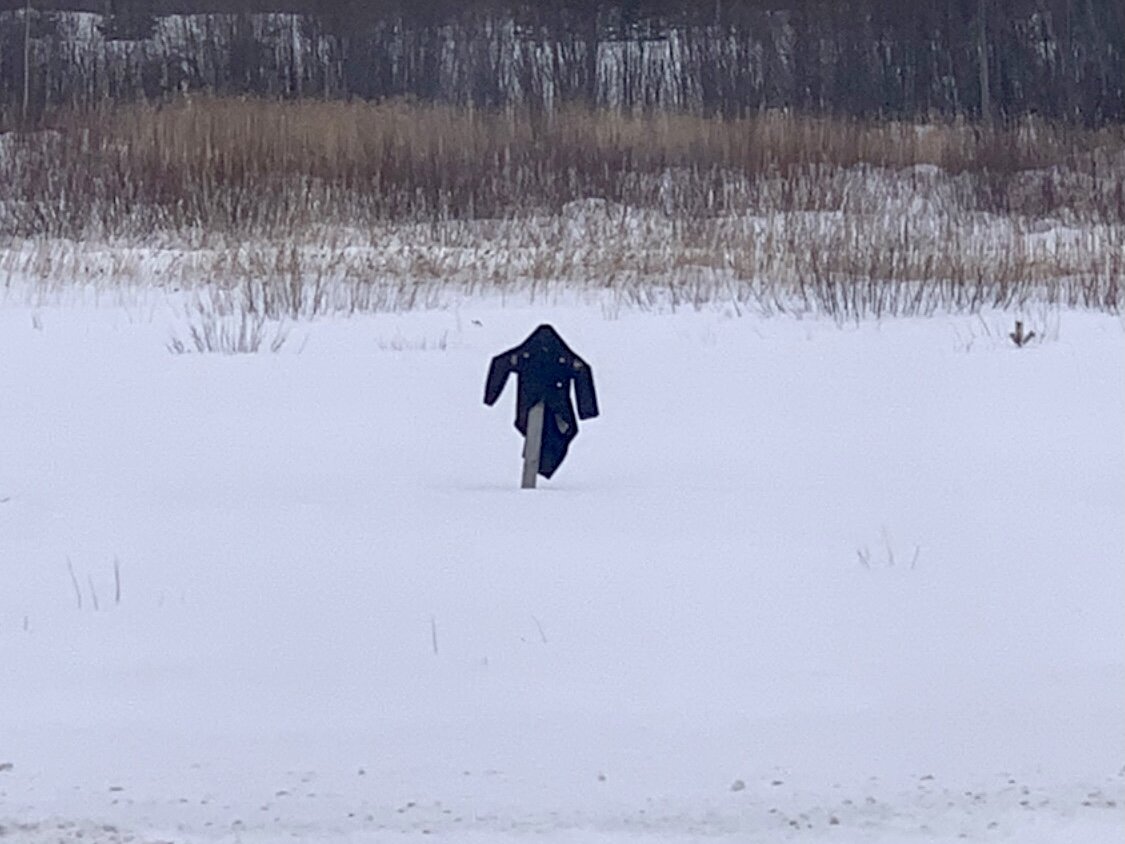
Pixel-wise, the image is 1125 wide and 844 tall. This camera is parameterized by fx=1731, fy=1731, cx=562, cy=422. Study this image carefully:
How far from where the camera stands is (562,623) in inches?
181

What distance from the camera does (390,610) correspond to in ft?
15.4

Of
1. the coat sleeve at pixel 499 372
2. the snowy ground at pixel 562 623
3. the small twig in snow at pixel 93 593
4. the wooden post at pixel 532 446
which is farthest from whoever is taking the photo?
the wooden post at pixel 532 446

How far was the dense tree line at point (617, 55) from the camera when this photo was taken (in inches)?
997

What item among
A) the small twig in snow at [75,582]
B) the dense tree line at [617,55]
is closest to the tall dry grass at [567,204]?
the dense tree line at [617,55]

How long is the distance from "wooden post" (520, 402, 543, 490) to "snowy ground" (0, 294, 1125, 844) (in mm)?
96

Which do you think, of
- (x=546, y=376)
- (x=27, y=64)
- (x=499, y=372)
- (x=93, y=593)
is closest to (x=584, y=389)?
(x=546, y=376)

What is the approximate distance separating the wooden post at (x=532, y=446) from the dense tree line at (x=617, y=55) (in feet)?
61.4

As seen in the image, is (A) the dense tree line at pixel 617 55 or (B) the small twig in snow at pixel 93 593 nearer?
(B) the small twig in snow at pixel 93 593

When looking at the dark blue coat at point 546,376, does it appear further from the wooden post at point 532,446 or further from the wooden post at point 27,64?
the wooden post at point 27,64

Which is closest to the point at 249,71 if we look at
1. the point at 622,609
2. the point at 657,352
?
the point at 657,352

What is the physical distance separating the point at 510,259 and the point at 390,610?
9604 mm

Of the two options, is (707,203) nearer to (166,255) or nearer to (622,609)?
(166,255)

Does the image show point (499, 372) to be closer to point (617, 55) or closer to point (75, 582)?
point (75, 582)

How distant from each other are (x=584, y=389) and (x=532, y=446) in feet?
1.12
